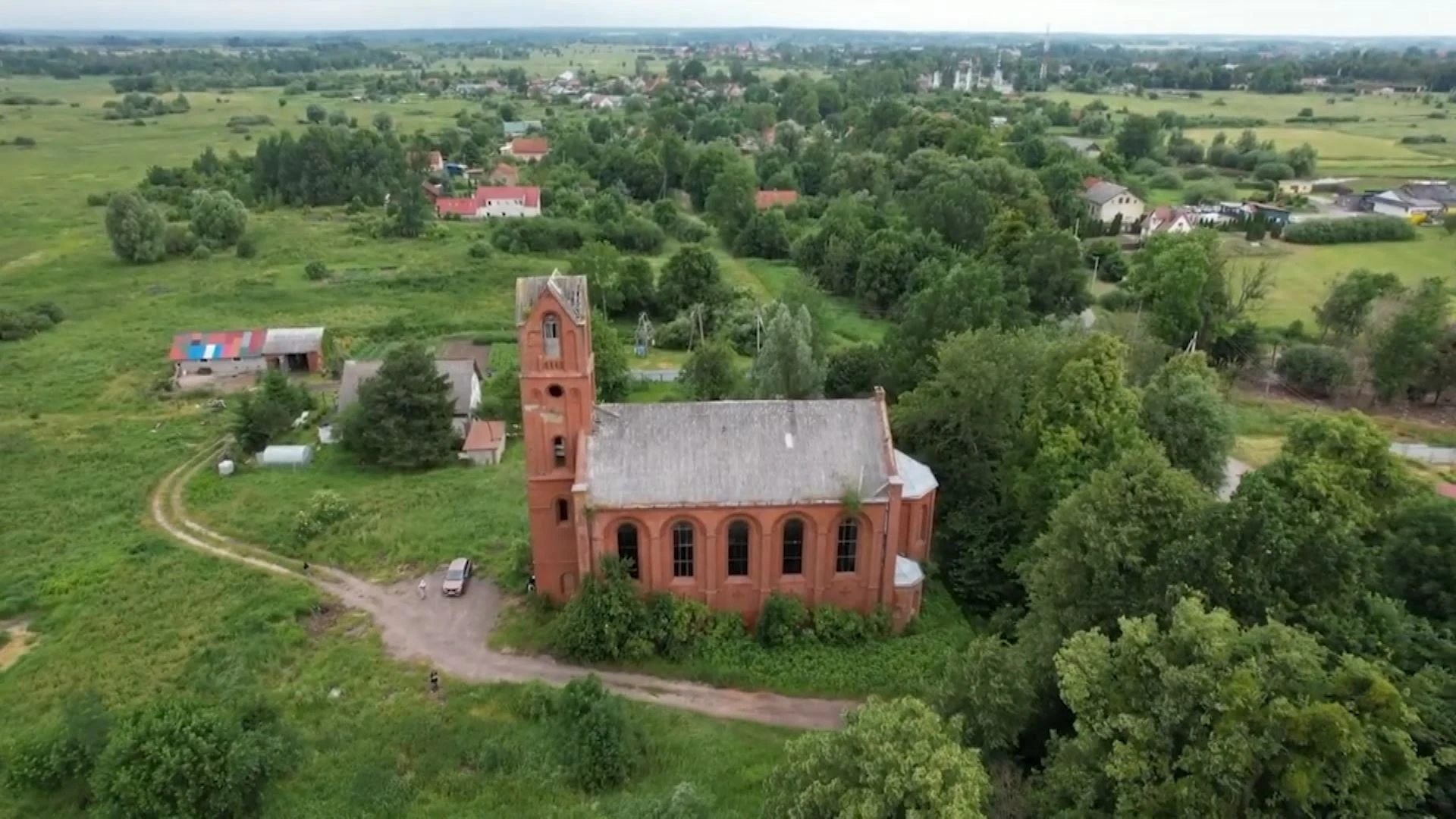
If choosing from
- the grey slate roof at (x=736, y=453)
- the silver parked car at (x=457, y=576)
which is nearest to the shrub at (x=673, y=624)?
the grey slate roof at (x=736, y=453)

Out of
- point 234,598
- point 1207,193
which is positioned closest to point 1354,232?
point 1207,193

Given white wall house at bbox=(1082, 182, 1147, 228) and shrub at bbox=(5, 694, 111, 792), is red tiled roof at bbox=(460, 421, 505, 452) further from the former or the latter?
white wall house at bbox=(1082, 182, 1147, 228)

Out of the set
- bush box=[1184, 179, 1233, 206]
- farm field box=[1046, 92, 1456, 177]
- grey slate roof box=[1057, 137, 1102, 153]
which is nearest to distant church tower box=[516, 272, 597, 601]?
bush box=[1184, 179, 1233, 206]

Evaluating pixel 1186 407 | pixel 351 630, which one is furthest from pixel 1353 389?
pixel 351 630

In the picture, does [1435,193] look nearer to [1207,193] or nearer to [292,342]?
[1207,193]

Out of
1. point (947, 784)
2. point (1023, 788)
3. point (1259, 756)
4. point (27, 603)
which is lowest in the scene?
point (27, 603)

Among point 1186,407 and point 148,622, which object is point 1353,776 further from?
point 148,622
